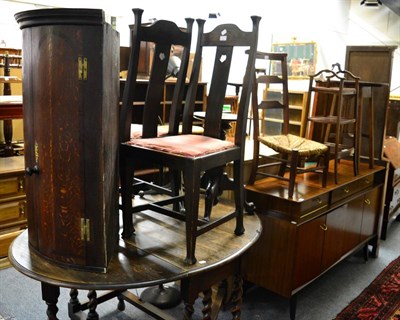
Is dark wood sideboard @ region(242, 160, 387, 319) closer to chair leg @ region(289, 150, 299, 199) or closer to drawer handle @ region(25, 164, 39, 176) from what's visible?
chair leg @ region(289, 150, 299, 199)

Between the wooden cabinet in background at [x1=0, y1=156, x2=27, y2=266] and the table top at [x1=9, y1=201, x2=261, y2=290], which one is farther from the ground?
the table top at [x1=9, y1=201, x2=261, y2=290]

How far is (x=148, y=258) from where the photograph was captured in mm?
1620

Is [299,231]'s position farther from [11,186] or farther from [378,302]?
[11,186]

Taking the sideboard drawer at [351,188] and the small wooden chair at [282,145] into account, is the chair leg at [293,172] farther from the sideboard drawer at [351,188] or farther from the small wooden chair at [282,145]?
the sideboard drawer at [351,188]

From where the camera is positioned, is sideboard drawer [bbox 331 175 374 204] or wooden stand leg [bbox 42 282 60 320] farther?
sideboard drawer [bbox 331 175 374 204]

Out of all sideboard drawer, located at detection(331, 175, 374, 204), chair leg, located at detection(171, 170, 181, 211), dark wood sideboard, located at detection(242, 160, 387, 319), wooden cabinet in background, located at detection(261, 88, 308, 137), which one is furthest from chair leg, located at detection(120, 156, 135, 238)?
wooden cabinet in background, located at detection(261, 88, 308, 137)

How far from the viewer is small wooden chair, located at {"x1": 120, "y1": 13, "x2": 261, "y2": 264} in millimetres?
1590

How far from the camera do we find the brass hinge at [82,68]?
4.34ft

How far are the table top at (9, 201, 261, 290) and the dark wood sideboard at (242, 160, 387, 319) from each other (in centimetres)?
47

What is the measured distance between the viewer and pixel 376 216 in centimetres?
344

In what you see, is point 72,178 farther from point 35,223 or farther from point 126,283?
point 126,283

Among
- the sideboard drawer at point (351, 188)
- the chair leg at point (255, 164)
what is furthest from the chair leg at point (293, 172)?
the sideboard drawer at point (351, 188)

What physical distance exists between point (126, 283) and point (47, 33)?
86cm

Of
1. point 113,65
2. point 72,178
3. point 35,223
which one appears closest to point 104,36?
point 113,65
